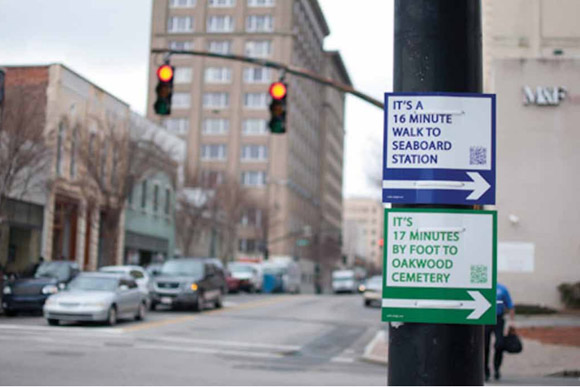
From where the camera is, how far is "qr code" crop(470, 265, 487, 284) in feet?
12.5

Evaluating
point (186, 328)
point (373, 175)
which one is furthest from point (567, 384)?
point (373, 175)

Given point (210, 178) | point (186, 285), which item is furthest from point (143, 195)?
point (186, 285)

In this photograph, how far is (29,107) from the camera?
97.1 feet

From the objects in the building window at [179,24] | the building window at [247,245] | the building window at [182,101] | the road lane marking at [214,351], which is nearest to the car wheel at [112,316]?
the road lane marking at [214,351]

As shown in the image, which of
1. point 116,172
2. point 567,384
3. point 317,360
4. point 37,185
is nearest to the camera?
point 567,384

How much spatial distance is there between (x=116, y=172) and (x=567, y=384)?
28.1 meters

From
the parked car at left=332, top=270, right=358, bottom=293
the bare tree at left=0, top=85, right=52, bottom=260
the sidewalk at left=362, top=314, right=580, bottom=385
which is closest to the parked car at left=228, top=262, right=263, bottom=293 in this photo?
the parked car at left=332, top=270, right=358, bottom=293

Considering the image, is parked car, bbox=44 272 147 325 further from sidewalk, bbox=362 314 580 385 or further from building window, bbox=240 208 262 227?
building window, bbox=240 208 262 227

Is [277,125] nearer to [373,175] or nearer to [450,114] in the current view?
[450,114]

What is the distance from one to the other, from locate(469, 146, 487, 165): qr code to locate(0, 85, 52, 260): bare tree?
24705 mm

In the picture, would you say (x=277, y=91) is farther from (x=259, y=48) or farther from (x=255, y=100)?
(x=255, y=100)

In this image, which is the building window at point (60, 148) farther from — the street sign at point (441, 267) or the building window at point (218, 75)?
the building window at point (218, 75)

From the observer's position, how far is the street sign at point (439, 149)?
386 cm

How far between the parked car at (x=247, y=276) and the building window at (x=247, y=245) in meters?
34.3
